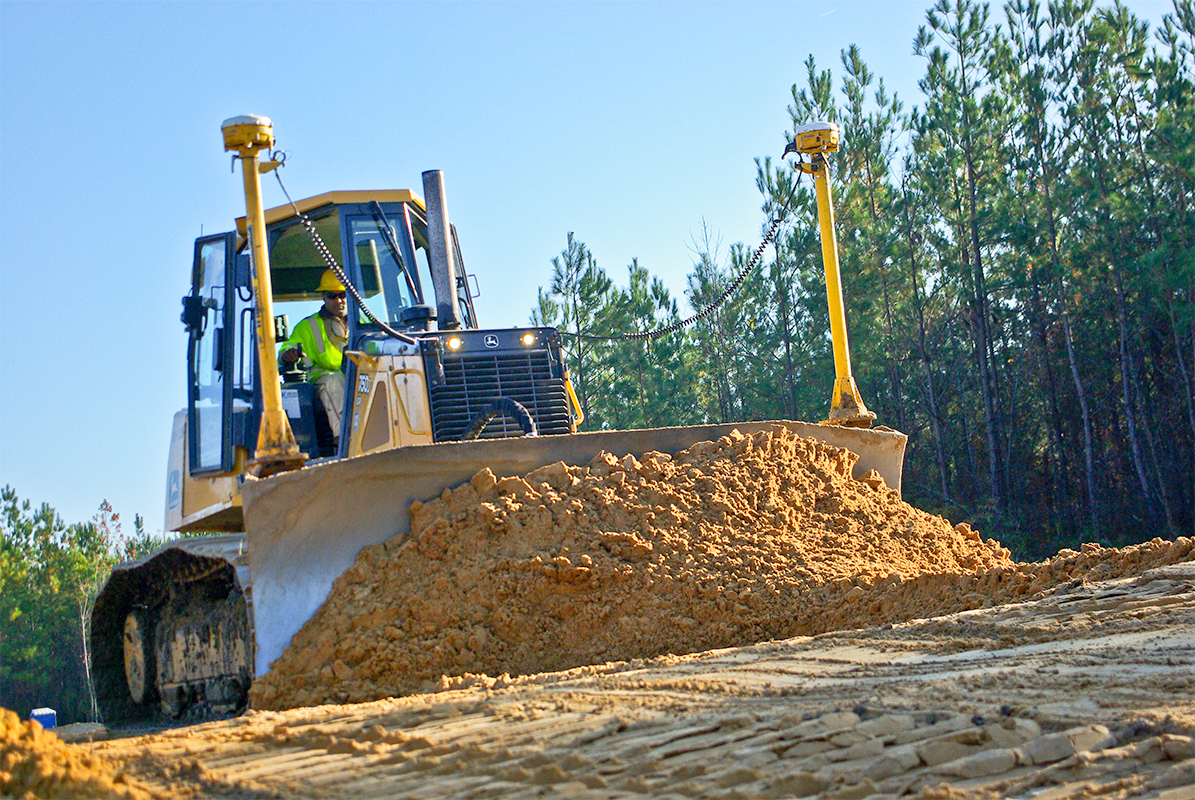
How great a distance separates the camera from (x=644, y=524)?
5.86 m

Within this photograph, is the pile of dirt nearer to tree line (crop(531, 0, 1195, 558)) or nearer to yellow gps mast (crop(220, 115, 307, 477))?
yellow gps mast (crop(220, 115, 307, 477))

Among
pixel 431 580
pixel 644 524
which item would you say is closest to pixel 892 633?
pixel 644 524

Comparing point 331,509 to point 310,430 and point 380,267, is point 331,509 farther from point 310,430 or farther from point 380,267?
point 380,267

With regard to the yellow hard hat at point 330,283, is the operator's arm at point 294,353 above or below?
below

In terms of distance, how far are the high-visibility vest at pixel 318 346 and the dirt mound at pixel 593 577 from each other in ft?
5.98

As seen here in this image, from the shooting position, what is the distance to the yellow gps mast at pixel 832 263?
7977 millimetres

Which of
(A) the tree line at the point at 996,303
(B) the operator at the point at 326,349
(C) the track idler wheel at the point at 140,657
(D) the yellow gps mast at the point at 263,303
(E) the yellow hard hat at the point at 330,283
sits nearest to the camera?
(D) the yellow gps mast at the point at 263,303

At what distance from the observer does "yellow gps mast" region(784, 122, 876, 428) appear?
314 inches

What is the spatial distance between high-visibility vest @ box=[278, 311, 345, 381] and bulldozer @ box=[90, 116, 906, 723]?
0.14m

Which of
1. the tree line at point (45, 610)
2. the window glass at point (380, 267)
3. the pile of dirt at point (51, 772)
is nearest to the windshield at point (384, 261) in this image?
the window glass at point (380, 267)

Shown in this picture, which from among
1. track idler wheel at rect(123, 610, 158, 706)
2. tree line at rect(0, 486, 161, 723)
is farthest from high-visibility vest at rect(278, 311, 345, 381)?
tree line at rect(0, 486, 161, 723)

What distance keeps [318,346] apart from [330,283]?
1.79 feet

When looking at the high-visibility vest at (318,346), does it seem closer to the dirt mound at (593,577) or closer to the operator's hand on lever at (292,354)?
the operator's hand on lever at (292,354)

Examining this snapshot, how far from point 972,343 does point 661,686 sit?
2608 centimetres
